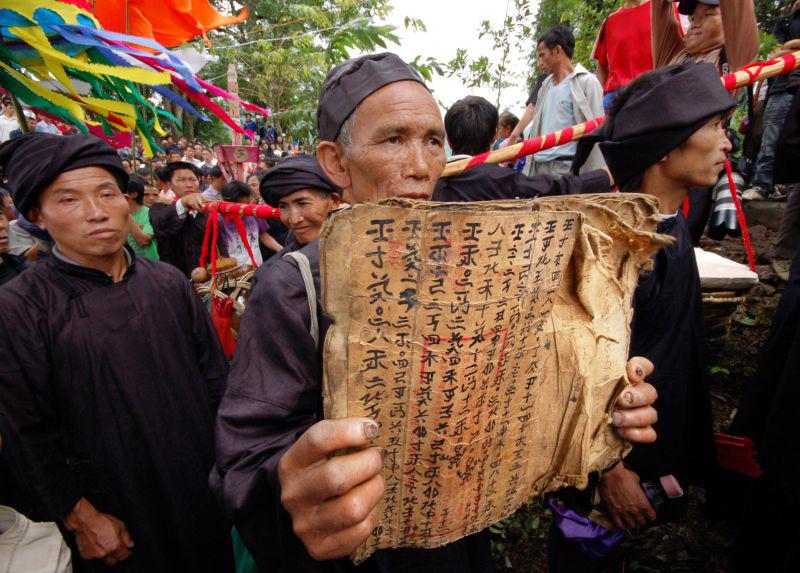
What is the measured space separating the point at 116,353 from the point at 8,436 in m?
0.43

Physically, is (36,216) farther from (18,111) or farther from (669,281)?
(669,281)

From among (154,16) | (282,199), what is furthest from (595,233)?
(154,16)

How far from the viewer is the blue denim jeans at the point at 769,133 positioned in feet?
12.4

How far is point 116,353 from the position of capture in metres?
1.69

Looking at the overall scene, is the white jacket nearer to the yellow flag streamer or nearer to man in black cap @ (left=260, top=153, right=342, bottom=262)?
man in black cap @ (left=260, top=153, right=342, bottom=262)

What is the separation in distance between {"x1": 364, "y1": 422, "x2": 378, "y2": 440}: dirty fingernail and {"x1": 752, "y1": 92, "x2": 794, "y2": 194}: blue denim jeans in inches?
185

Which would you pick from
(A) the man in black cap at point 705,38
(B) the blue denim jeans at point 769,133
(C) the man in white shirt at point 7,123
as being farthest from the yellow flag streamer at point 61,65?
(C) the man in white shirt at point 7,123

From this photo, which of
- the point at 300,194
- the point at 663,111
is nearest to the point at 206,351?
the point at 300,194

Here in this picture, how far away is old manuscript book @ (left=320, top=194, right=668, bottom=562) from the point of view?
64cm

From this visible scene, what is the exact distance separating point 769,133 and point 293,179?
15.3 ft

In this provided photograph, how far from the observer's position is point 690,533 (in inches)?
95.7

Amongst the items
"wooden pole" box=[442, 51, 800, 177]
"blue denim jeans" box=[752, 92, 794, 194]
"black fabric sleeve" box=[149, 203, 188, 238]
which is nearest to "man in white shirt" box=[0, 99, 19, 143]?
"black fabric sleeve" box=[149, 203, 188, 238]

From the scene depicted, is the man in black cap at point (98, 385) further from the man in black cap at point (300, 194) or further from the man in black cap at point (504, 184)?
the man in black cap at point (504, 184)

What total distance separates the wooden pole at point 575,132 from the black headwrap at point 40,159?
1.69 m
